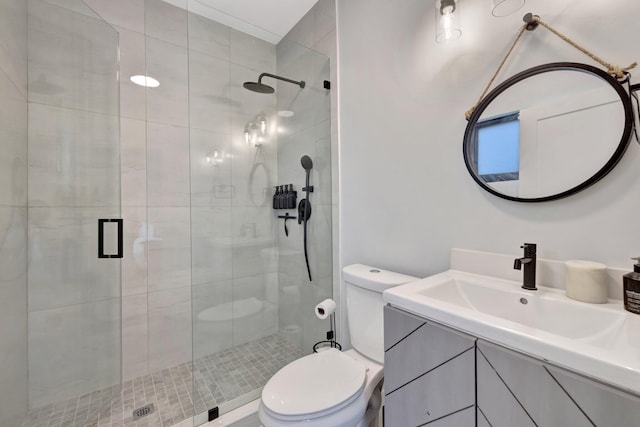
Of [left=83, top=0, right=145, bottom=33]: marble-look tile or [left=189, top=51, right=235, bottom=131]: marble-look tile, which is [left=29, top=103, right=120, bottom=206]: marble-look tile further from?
[left=83, top=0, right=145, bottom=33]: marble-look tile

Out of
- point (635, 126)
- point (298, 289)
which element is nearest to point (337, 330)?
point (298, 289)

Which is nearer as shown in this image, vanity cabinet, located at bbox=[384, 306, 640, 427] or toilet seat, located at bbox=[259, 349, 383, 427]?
vanity cabinet, located at bbox=[384, 306, 640, 427]

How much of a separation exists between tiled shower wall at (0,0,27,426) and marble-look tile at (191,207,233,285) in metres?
0.82

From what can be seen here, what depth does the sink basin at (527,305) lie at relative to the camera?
29.0 inches

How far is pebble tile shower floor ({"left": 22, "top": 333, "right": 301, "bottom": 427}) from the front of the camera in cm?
147

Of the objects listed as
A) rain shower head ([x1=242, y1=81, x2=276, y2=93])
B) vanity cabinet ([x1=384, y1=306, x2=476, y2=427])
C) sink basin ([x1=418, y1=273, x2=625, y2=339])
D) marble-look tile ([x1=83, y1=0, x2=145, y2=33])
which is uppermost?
marble-look tile ([x1=83, y1=0, x2=145, y2=33])

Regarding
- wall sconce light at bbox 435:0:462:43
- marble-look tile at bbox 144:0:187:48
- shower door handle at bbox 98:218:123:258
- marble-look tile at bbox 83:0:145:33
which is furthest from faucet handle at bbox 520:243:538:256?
marble-look tile at bbox 83:0:145:33

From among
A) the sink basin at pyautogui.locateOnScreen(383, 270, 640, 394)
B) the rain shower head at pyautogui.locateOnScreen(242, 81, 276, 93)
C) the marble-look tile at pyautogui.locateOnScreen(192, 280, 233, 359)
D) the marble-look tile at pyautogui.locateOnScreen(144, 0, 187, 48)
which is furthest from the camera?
the marble-look tile at pyautogui.locateOnScreen(144, 0, 187, 48)

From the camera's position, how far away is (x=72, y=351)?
5.27 ft

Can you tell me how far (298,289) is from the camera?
2.00m

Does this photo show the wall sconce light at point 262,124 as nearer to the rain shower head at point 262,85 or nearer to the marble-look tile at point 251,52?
the rain shower head at point 262,85

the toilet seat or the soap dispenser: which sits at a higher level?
the soap dispenser

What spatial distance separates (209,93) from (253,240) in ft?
3.42

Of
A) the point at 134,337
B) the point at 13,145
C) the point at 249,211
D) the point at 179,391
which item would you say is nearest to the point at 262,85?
the point at 249,211
